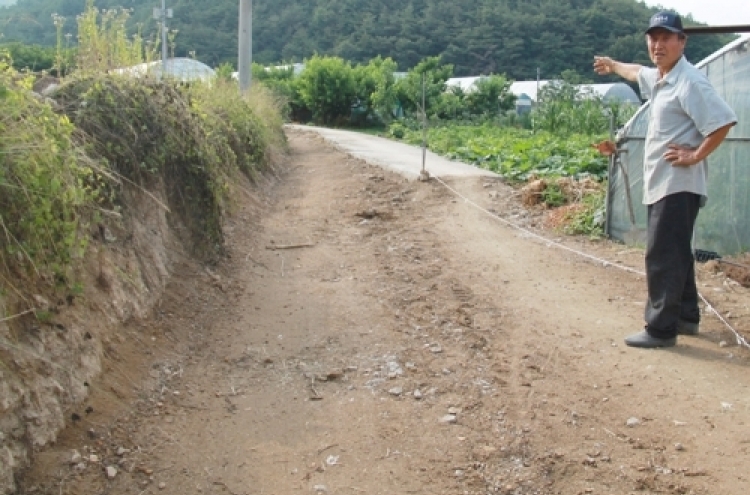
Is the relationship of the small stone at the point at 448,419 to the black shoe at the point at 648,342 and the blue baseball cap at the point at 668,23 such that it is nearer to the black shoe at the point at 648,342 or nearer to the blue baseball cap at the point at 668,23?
the black shoe at the point at 648,342

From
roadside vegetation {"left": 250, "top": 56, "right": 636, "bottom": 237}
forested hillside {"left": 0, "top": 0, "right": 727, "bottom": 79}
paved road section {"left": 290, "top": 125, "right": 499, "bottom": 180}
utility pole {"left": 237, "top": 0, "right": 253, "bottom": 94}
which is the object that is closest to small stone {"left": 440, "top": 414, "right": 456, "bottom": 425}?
roadside vegetation {"left": 250, "top": 56, "right": 636, "bottom": 237}

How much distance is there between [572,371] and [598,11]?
67.2 meters

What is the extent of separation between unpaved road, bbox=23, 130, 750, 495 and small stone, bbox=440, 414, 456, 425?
0.4 inches

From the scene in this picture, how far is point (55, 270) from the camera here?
3.75 metres

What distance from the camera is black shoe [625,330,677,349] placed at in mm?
4945

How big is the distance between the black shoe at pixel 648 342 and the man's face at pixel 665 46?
171cm

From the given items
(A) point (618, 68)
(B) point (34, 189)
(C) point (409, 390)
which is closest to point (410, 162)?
(A) point (618, 68)

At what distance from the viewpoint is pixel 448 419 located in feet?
13.3

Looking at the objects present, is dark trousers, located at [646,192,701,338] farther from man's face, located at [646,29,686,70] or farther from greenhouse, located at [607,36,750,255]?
greenhouse, located at [607,36,750,255]

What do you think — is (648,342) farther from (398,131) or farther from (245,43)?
(398,131)

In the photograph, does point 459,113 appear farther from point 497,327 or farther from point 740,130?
point 497,327

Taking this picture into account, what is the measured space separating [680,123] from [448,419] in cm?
241

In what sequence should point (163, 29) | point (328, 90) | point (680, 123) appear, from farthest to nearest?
1. point (328, 90)
2. point (163, 29)
3. point (680, 123)

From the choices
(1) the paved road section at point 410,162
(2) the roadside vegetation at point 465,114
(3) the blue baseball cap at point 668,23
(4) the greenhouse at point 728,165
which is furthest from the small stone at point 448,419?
(1) the paved road section at point 410,162
